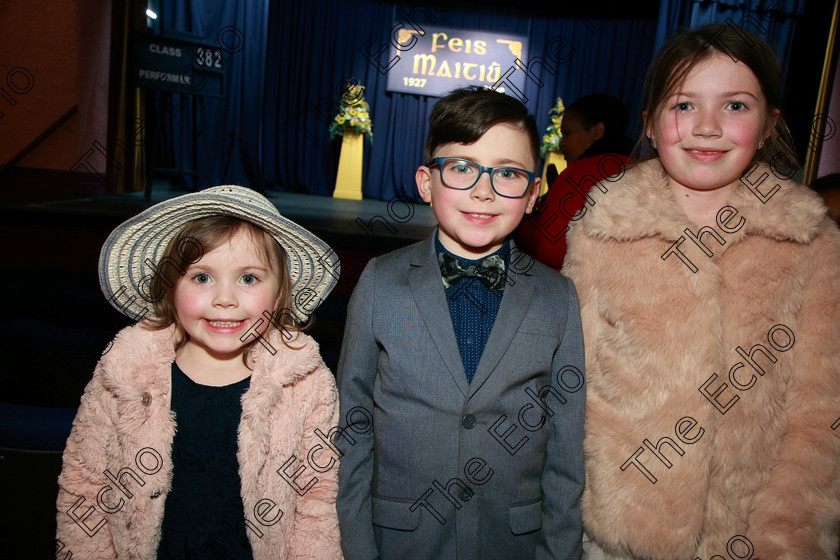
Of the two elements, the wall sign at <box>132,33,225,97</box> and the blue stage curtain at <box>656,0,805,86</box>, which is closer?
the wall sign at <box>132,33,225,97</box>

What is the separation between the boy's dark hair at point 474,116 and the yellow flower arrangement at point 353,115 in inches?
272

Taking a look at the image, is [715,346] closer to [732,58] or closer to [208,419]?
[732,58]

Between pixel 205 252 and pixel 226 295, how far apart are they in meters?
0.10

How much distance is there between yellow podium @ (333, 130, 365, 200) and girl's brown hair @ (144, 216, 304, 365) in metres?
6.98

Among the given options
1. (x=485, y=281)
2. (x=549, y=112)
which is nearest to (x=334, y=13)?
(x=549, y=112)

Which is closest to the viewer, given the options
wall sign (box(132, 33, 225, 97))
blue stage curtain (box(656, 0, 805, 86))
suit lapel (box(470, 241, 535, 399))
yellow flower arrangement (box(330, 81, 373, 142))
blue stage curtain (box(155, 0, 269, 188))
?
suit lapel (box(470, 241, 535, 399))

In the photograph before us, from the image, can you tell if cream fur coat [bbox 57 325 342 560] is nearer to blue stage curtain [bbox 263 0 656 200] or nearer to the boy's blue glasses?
the boy's blue glasses

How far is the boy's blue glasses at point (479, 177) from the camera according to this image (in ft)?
3.72

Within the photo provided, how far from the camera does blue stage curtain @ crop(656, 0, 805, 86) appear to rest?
594cm

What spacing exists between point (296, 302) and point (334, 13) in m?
8.05

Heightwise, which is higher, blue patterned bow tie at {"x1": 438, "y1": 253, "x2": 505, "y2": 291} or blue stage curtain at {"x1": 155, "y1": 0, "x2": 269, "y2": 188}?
blue stage curtain at {"x1": 155, "y1": 0, "x2": 269, "y2": 188}

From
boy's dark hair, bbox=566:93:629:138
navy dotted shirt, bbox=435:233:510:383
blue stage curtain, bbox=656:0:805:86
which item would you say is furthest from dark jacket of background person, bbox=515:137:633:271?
blue stage curtain, bbox=656:0:805:86

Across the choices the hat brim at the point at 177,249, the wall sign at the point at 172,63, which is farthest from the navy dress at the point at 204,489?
the wall sign at the point at 172,63

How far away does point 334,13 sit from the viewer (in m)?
8.24
